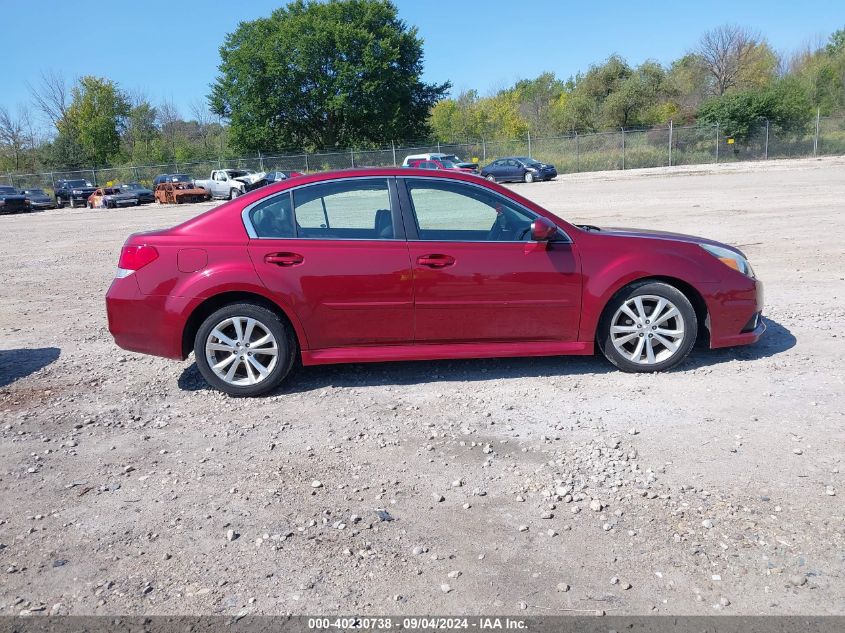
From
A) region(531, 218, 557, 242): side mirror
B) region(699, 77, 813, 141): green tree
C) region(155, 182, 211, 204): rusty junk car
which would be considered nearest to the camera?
region(531, 218, 557, 242): side mirror

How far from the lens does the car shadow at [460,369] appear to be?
5.59m

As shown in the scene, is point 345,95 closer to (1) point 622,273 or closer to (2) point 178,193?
(2) point 178,193

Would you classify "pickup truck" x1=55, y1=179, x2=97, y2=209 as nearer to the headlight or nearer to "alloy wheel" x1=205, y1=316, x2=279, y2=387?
"alloy wheel" x1=205, y1=316, x2=279, y2=387

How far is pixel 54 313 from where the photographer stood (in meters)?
8.75

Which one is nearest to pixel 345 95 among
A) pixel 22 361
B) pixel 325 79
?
pixel 325 79

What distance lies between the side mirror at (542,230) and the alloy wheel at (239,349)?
2098mm

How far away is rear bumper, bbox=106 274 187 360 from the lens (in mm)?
5270

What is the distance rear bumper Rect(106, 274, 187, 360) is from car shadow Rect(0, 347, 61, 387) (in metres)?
1.46

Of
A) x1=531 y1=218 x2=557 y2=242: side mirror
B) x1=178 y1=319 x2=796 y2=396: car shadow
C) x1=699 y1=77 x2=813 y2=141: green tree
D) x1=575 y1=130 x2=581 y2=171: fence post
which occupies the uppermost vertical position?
x1=699 y1=77 x2=813 y2=141: green tree

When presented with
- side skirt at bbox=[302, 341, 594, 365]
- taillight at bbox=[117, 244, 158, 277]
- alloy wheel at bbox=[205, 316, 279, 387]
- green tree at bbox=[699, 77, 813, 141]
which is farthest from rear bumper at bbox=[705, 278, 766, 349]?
green tree at bbox=[699, 77, 813, 141]

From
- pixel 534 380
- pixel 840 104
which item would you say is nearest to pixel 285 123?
pixel 840 104

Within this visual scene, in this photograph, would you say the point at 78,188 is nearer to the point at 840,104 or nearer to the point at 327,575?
the point at 327,575

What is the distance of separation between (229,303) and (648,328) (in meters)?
3.21

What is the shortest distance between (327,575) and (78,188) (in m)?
45.8
